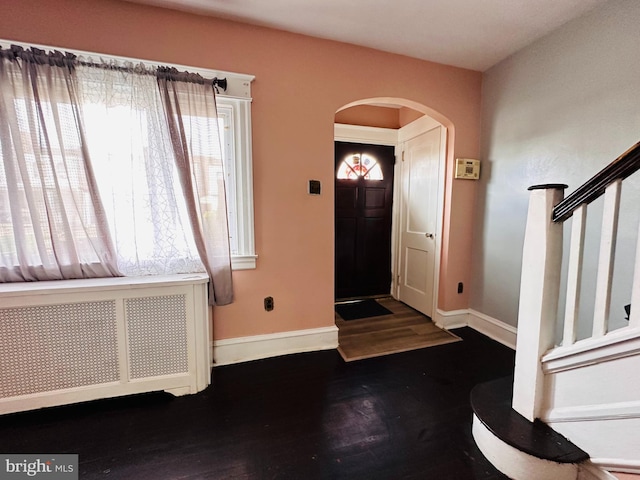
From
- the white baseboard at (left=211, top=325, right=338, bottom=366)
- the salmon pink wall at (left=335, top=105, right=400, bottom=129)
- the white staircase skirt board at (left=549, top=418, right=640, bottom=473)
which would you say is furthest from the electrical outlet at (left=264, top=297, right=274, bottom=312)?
the salmon pink wall at (left=335, top=105, right=400, bottom=129)

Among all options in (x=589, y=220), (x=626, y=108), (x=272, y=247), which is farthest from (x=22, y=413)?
(x=626, y=108)

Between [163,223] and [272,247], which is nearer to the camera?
[163,223]

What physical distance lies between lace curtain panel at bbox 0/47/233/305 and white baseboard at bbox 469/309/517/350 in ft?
8.38

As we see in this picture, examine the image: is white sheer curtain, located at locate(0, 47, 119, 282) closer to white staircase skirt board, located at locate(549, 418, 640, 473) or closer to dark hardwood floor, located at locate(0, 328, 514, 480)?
dark hardwood floor, located at locate(0, 328, 514, 480)

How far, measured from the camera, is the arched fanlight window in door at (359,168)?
11.7 ft

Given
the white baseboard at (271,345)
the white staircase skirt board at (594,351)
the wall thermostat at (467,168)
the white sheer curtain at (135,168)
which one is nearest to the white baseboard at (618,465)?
the white staircase skirt board at (594,351)

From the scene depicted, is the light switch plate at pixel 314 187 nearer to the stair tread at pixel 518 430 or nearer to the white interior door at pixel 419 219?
the white interior door at pixel 419 219

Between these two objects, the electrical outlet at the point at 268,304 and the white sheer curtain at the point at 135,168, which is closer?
the white sheer curtain at the point at 135,168

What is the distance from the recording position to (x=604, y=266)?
1.11 m

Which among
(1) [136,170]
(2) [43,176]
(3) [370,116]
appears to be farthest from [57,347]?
(3) [370,116]

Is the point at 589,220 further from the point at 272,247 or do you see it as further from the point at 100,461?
the point at 100,461

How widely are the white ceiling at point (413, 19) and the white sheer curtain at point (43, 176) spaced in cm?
85

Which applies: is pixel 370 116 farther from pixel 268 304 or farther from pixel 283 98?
pixel 268 304

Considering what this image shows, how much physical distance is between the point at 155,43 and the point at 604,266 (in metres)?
2.80
